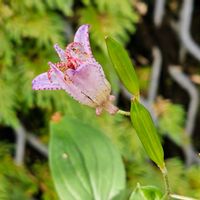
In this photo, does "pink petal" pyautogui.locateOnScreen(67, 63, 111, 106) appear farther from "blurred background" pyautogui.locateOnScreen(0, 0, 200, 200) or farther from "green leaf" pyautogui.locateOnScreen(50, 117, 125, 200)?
"blurred background" pyautogui.locateOnScreen(0, 0, 200, 200)

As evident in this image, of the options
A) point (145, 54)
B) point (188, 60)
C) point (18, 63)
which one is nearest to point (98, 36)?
point (18, 63)

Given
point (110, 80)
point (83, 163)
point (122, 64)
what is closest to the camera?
point (122, 64)

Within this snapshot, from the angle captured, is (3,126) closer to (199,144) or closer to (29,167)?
(29,167)

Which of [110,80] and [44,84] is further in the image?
[110,80]

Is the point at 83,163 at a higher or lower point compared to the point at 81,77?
lower

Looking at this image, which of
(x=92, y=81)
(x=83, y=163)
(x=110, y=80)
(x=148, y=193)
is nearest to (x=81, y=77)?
(x=92, y=81)

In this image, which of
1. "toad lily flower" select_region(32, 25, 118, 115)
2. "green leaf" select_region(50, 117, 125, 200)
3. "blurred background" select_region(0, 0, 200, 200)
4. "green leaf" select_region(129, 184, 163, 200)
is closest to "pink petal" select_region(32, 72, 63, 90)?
"toad lily flower" select_region(32, 25, 118, 115)

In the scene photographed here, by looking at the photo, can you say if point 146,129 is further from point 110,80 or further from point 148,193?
point 110,80
